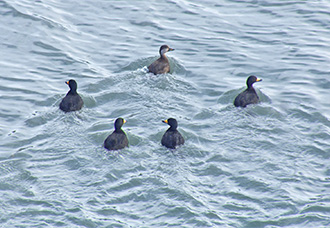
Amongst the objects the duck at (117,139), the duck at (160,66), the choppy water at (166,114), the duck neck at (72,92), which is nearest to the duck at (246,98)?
the choppy water at (166,114)

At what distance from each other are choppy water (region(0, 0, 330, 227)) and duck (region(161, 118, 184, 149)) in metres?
0.19

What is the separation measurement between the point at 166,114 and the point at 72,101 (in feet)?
8.07

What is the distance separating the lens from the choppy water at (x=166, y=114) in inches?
474

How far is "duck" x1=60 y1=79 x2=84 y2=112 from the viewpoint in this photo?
15.6 metres

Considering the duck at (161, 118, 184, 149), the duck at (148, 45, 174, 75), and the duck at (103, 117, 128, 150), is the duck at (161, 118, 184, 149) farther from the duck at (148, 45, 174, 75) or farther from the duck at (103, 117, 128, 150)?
the duck at (148, 45, 174, 75)

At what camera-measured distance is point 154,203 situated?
12062 mm

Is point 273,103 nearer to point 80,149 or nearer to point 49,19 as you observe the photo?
point 80,149

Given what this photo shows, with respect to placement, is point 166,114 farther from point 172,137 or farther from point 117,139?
point 117,139

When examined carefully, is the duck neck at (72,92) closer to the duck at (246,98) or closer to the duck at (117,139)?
the duck at (117,139)

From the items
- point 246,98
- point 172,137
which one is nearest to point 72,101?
point 172,137

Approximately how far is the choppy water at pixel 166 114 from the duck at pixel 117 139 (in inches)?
7.0

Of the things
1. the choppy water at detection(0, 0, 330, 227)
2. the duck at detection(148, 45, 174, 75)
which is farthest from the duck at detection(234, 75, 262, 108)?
the duck at detection(148, 45, 174, 75)

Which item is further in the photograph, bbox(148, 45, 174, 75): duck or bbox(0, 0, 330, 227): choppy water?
bbox(148, 45, 174, 75): duck

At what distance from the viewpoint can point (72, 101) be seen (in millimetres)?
15625
